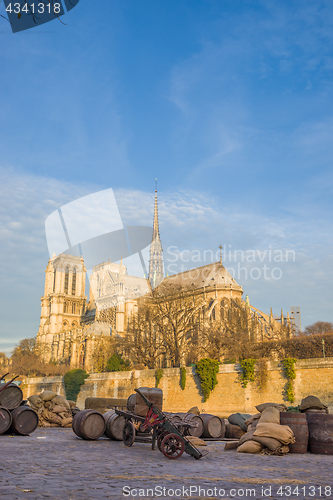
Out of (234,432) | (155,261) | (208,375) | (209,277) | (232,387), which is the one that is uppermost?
(155,261)

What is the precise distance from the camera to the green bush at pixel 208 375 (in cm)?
3100

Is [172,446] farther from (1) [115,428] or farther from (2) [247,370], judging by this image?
(2) [247,370]

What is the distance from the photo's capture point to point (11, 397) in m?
12.6

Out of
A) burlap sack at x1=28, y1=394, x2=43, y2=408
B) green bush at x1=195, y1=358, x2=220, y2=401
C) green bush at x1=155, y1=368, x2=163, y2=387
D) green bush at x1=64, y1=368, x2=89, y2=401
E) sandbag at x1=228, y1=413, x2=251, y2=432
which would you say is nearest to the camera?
sandbag at x1=228, y1=413, x2=251, y2=432

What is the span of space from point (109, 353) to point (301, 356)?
2682cm

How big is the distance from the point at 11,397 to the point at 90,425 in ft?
8.33

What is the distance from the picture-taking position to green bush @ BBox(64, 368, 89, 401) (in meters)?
46.3

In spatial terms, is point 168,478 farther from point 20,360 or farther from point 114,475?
point 20,360

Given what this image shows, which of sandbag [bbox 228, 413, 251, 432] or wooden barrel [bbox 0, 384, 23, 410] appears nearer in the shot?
wooden barrel [bbox 0, 384, 23, 410]

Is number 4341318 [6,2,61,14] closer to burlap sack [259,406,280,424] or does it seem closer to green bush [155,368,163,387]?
burlap sack [259,406,280,424]

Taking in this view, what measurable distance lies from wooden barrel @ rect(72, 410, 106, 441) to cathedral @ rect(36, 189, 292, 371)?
30.3 m

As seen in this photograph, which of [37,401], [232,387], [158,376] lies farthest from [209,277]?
[37,401]

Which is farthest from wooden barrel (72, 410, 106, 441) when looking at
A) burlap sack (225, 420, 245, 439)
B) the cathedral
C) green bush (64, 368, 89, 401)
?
green bush (64, 368, 89, 401)

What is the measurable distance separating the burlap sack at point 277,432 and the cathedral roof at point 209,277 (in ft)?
163
